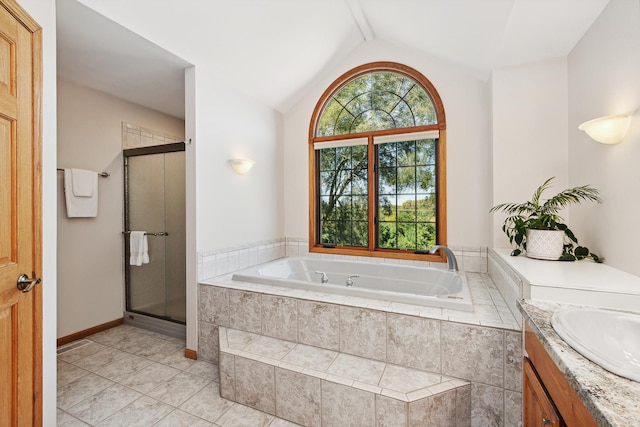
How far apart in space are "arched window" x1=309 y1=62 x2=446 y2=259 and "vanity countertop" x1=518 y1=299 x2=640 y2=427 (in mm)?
2066

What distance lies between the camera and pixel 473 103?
2.69 meters

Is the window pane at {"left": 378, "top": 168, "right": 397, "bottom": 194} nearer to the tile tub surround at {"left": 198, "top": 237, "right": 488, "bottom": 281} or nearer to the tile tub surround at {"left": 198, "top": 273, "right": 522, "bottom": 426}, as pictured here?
the tile tub surround at {"left": 198, "top": 237, "right": 488, "bottom": 281}

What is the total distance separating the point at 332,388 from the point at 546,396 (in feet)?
3.19

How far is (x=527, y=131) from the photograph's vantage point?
2236 millimetres

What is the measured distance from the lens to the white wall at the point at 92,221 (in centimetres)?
259

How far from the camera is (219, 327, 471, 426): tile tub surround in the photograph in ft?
4.72

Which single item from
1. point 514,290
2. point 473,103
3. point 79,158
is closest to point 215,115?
point 79,158

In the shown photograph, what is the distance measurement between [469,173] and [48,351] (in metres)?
3.22

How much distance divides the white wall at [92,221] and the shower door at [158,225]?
0.37 ft

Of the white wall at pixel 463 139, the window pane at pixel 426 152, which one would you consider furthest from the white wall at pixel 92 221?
the window pane at pixel 426 152

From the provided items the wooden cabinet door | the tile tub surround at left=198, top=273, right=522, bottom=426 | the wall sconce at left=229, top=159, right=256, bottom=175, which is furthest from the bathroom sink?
the wall sconce at left=229, top=159, right=256, bottom=175

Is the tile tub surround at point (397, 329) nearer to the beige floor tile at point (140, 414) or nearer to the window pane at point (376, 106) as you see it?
the beige floor tile at point (140, 414)

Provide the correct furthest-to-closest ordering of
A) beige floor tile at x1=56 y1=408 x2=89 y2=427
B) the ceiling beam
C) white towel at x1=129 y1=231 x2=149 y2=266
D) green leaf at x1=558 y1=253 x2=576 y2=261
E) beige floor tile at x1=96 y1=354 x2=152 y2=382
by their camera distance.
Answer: white towel at x1=129 y1=231 x2=149 y2=266 → the ceiling beam → beige floor tile at x1=96 y1=354 x2=152 y2=382 → green leaf at x1=558 y1=253 x2=576 y2=261 → beige floor tile at x1=56 y1=408 x2=89 y2=427

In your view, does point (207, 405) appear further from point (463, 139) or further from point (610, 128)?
point (463, 139)
